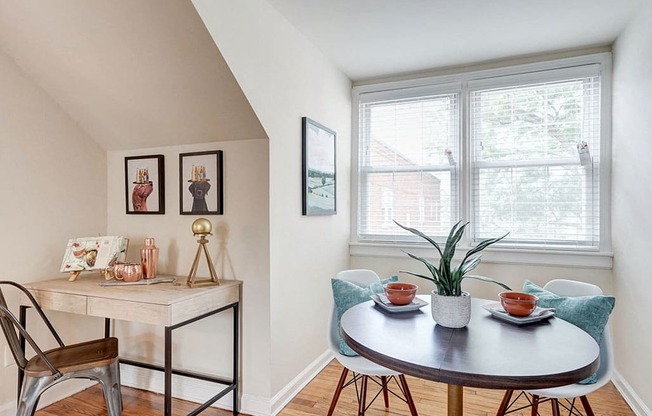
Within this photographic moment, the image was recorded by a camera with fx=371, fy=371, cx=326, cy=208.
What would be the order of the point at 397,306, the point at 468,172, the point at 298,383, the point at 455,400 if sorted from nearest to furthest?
the point at 455,400 < the point at 397,306 < the point at 298,383 < the point at 468,172

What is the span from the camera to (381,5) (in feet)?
7.31

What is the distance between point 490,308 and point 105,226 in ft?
8.36

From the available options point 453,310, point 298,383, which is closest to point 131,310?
point 298,383

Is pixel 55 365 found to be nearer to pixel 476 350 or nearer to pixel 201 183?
pixel 201 183

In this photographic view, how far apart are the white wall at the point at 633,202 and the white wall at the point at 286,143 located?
6.64 feet

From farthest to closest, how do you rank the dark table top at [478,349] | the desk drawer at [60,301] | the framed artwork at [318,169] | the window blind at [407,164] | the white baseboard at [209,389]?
the window blind at [407,164]
the framed artwork at [318,169]
the white baseboard at [209,389]
the desk drawer at [60,301]
the dark table top at [478,349]

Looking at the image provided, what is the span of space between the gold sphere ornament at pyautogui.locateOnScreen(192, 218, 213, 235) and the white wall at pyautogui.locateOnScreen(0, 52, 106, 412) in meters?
0.98

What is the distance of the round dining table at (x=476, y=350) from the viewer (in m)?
1.05

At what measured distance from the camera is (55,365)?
5.90 feet

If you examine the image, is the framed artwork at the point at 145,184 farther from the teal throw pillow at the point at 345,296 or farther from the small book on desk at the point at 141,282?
the teal throw pillow at the point at 345,296

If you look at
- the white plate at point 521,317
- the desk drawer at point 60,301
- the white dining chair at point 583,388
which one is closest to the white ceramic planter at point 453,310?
the white plate at point 521,317

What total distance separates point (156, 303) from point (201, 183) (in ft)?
2.75

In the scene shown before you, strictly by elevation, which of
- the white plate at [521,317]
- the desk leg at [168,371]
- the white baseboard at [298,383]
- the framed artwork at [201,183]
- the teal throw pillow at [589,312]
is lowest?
the white baseboard at [298,383]

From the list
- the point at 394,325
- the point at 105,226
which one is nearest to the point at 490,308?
the point at 394,325
